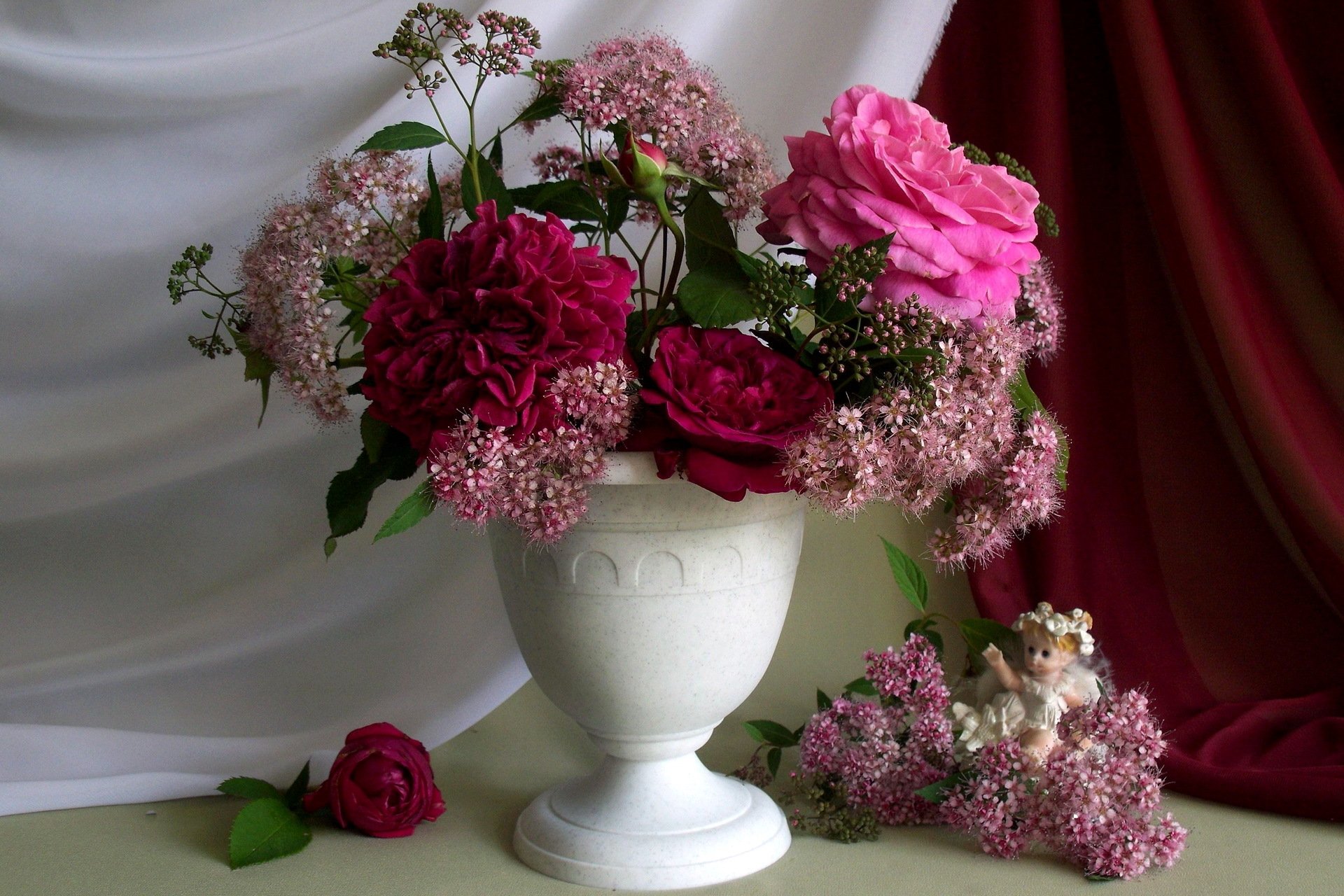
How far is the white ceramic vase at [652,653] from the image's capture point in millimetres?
979

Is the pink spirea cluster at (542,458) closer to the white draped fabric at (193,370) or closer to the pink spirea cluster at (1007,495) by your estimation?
the pink spirea cluster at (1007,495)

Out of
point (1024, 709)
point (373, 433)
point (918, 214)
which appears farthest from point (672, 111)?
point (1024, 709)

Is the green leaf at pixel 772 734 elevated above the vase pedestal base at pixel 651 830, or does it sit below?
above

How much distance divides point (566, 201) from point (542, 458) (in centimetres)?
27

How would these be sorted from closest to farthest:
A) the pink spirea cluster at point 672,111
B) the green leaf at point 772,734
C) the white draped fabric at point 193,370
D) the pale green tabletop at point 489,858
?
1. the pink spirea cluster at point 672,111
2. the pale green tabletop at point 489,858
3. the green leaf at point 772,734
4. the white draped fabric at point 193,370

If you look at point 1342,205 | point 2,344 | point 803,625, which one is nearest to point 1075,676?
point 803,625

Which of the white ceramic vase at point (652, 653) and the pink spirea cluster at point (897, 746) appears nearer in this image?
the white ceramic vase at point (652, 653)

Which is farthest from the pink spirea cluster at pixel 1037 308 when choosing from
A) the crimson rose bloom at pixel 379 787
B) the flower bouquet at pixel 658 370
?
the crimson rose bloom at pixel 379 787

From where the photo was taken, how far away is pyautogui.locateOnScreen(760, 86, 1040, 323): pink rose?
896 mm

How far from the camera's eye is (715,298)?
0.93 m

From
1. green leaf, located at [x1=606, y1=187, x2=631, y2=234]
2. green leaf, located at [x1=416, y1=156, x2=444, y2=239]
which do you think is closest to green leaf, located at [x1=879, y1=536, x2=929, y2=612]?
green leaf, located at [x1=606, y1=187, x2=631, y2=234]

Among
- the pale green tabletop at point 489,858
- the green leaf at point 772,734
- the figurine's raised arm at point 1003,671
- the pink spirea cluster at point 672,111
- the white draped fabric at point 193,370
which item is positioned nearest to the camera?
the pink spirea cluster at point 672,111

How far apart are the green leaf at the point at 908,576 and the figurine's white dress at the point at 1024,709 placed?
0.11 m

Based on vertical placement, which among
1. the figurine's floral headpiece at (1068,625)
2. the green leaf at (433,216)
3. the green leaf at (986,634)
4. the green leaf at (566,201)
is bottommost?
the green leaf at (986,634)
